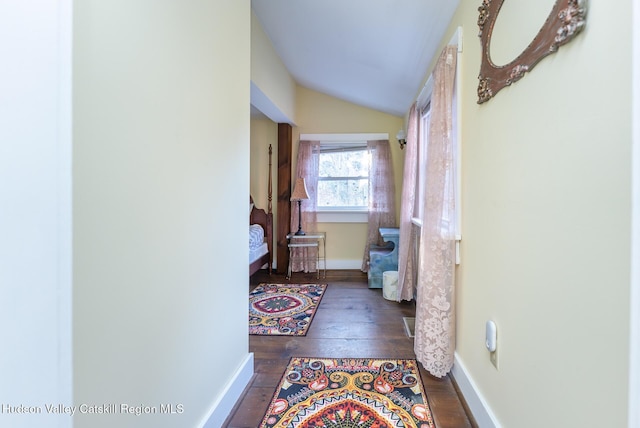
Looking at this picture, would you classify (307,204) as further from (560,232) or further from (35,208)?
(35,208)

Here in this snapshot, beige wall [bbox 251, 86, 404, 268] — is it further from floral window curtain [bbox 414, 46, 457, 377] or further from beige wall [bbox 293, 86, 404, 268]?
floral window curtain [bbox 414, 46, 457, 377]

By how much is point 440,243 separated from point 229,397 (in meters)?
1.37

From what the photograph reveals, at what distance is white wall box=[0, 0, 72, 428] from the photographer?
0.56 metres

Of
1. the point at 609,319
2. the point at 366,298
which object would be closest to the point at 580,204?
the point at 609,319

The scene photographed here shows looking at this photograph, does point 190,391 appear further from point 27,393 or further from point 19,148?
point 19,148

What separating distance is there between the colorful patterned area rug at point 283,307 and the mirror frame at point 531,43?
6.58ft

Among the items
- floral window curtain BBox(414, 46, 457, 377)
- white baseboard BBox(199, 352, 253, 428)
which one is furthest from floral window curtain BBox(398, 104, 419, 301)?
white baseboard BBox(199, 352, 253, 428)

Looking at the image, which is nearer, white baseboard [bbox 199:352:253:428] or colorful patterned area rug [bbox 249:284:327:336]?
white baseboard [bbox 199:352:253:428]

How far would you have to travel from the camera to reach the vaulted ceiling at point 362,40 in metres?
1.88

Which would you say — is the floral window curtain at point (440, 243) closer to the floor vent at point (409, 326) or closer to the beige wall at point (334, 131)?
the floor vent at point (409, 326)

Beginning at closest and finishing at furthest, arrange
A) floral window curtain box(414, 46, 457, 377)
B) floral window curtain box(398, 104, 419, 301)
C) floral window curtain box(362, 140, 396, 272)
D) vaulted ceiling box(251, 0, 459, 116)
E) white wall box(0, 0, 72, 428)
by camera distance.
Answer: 1. white wall box(0, 0, 72, 428)
2. floral window curtain box(414, 46, 457, 377)
3. vaulted ceiling box(251, 0, 459, 116)
4. floral window curtain box(398, 104, 419, 301)
5. floral window curtain box(362, 140, 396, 272)

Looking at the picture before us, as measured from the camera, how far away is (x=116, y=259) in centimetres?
77

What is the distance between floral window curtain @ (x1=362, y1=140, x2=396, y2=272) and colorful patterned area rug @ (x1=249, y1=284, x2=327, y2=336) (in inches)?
43.0

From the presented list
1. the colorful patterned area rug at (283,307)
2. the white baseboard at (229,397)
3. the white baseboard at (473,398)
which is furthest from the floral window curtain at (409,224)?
the white baseboard at (229,397)
